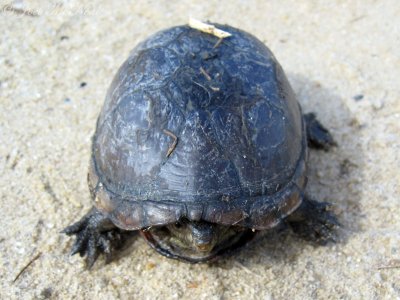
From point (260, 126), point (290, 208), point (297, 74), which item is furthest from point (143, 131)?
point (297, 74)

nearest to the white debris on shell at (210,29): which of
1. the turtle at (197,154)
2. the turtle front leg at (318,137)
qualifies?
the turtle at (197,154)

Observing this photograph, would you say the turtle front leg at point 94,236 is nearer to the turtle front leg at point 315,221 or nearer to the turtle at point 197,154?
the turtle at point 197,154

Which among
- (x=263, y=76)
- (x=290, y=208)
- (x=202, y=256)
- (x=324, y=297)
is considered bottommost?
(x=324, y=297)

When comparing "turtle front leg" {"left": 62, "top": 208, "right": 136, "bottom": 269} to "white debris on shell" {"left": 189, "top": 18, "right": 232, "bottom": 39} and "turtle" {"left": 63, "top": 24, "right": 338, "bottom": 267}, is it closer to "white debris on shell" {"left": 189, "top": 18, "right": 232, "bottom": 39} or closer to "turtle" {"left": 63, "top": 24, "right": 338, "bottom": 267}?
"turtle" {"left": 63, "top": 24, "right": 338, "bottom": 267}

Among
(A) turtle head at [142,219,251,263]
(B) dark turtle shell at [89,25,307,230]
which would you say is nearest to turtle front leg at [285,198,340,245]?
(B) dark turtle shell at [89,25,307,230]

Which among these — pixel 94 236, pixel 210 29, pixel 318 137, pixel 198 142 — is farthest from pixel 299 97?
pixel 94 236

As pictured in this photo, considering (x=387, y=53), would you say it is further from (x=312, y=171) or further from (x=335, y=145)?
(x=312, y=171)
